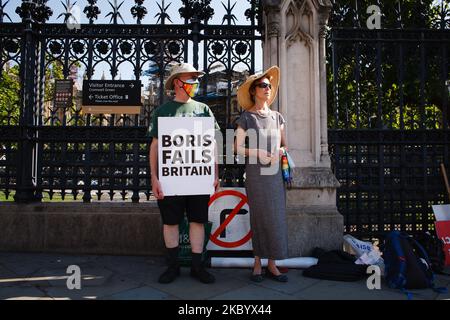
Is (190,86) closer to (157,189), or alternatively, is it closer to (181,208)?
(157,189)

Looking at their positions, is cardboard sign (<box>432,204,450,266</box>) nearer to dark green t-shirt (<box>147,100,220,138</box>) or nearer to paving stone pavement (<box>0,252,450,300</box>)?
paving stone pavement (<box>0,252,450,300</box>)

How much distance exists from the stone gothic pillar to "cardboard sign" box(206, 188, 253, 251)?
2.10 feet

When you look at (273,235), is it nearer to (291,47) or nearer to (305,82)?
(305,82)

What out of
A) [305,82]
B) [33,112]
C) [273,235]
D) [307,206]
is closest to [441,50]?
[305,82]

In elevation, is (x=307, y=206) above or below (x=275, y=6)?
below

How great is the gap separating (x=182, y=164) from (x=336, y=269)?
86.1 inches

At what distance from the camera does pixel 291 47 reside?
4832 millimetres

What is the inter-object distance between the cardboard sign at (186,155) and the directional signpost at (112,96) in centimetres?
170

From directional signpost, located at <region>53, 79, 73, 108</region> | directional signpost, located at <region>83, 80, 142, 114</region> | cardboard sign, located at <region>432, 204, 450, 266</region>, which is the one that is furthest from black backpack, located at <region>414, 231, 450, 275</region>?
directional signpost, located at <region>53, 79, 73, 108</region>

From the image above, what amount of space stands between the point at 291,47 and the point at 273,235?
2.79 meters

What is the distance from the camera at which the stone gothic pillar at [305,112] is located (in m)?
4.57

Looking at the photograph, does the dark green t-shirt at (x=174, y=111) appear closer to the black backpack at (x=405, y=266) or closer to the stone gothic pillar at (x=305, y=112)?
the stone gothic pillar at (x=305, y=112)

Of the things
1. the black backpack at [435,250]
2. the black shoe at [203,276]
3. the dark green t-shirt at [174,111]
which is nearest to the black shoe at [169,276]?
the black shoe at [203,276]

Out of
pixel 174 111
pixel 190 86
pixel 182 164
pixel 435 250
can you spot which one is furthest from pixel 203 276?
pixel 435 250
